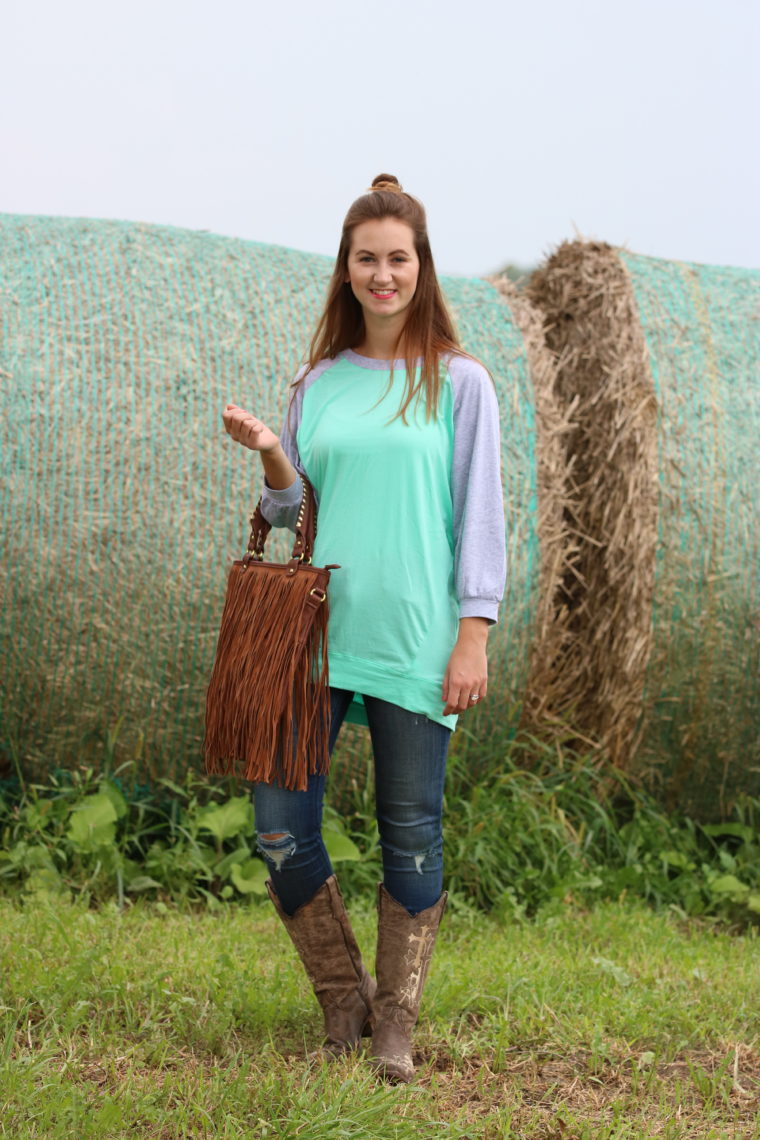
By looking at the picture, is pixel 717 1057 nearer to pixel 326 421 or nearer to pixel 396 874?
pixel 396 874

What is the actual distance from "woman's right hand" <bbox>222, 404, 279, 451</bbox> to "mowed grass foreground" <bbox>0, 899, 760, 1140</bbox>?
1176mm

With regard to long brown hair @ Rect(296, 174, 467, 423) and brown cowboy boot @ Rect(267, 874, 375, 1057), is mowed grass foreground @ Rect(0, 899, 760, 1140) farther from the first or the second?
long brown hair @ Rect(296, 174, 467, 423)

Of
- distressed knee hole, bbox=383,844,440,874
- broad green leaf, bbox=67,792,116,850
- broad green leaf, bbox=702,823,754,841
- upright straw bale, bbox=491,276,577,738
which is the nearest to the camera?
distressed knee hole, bbox=383,844,440,874

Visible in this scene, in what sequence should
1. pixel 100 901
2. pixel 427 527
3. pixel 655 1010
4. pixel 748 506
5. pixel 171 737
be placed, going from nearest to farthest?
pixel 427 527, pixel 655 1010, pixel 100 901, pixel 171 737, pixel 748 506

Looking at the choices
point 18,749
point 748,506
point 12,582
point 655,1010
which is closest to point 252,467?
point 12,582

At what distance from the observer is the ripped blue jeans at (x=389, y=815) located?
2.45 metres

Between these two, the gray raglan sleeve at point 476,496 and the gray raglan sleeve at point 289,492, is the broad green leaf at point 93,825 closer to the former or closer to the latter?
the gray raglan sleeve at point 289,492

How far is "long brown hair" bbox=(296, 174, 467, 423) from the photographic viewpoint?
8.12 ft

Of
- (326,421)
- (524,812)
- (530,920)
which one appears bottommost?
(530,920)

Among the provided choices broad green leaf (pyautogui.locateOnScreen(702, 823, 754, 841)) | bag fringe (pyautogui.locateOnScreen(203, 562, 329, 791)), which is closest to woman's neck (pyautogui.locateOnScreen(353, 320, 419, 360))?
bag fringe (pyautogui.locateOnScreen(203, 562, 329, 791))

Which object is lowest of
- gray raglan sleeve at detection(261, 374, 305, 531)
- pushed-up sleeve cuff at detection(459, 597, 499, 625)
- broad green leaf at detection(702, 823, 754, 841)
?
broad green leaf at detection(702, 823, 754, 841)

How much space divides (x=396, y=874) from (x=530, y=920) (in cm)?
149

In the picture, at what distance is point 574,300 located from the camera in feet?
15.5

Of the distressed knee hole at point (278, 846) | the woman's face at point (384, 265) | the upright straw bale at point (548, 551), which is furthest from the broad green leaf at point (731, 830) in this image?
the woman's face at point (384, 265)
